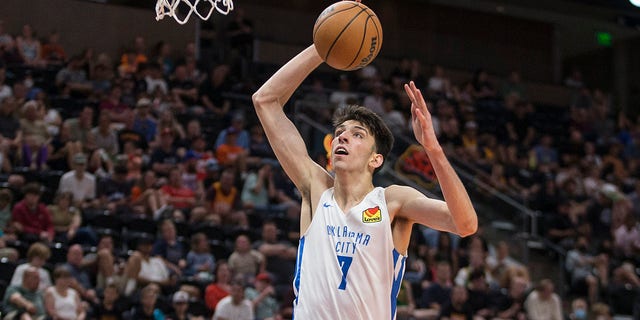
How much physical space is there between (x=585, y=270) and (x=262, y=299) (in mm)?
5473

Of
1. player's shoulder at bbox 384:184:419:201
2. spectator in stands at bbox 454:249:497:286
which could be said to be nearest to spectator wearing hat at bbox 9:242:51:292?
spectator in stands at bbox 454:249:497:286

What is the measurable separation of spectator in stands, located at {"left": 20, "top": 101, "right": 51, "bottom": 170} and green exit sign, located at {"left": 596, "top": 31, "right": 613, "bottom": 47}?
1543cm

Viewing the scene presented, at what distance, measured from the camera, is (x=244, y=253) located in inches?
433

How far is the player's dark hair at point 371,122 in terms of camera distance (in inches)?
181

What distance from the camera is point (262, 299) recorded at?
412 inches

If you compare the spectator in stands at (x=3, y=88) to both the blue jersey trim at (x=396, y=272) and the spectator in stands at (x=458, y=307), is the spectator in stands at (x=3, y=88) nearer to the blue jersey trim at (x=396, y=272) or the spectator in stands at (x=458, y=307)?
the spectator in stands at (x=458, y=307)

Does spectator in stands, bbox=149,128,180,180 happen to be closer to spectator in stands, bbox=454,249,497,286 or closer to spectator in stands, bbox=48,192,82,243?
spectator in stands, bbox=48,192,82,243

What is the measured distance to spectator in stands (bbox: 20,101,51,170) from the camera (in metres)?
11.5

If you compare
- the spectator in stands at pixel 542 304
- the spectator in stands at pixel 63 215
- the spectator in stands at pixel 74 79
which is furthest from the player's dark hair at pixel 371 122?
the spectator in stands at pixel 74 79

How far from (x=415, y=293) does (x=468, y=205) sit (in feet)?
25.8

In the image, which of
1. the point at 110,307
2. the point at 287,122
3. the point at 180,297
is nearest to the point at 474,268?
the point at 180,297

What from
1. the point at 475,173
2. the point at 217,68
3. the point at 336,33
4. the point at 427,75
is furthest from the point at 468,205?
the point at 427,75

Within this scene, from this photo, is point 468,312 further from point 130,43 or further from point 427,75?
point 427,75

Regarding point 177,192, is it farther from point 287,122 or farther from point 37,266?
point 287,122
